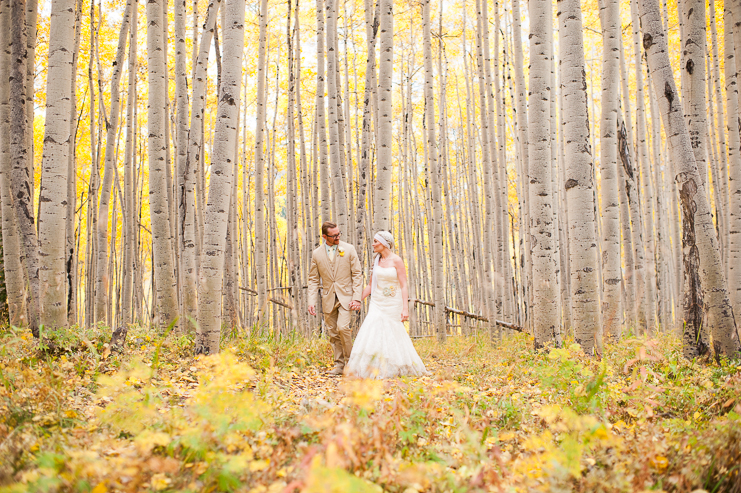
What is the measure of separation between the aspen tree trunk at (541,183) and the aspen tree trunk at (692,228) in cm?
113

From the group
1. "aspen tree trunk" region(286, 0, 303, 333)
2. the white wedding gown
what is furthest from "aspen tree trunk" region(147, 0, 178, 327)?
Answer: "aspen tree trunk" region(286, 0, 303, 333)

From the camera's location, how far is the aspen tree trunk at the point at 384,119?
5789 millimetres

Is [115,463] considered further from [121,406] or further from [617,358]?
[617,358]

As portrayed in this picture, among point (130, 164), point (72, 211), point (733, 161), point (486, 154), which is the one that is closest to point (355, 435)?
point (733, 161)

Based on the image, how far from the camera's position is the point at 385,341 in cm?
466

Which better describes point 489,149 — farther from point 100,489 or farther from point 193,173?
point 100,489

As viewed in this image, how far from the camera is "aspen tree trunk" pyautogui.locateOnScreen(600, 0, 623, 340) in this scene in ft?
15.5

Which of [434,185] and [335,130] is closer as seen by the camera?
[335,130]

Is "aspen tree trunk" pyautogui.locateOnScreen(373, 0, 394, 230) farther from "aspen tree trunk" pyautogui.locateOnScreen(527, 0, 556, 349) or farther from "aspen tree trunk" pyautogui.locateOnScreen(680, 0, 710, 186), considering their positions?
"aspen tree trunk" pyautogui.locateOnScreen(680, 0, 710, 186)

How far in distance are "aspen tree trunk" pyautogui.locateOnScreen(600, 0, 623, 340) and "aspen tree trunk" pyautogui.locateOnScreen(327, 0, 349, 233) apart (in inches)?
137

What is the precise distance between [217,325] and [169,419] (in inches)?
89.9

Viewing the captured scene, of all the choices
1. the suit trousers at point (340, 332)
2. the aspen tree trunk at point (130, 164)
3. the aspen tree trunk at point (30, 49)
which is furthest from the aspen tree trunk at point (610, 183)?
the aspen tree trunk at point (30, 49)

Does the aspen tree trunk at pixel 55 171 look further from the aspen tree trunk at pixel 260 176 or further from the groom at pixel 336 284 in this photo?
the aspen tree trunk at pixel 260 176

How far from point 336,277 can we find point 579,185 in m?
2.84
